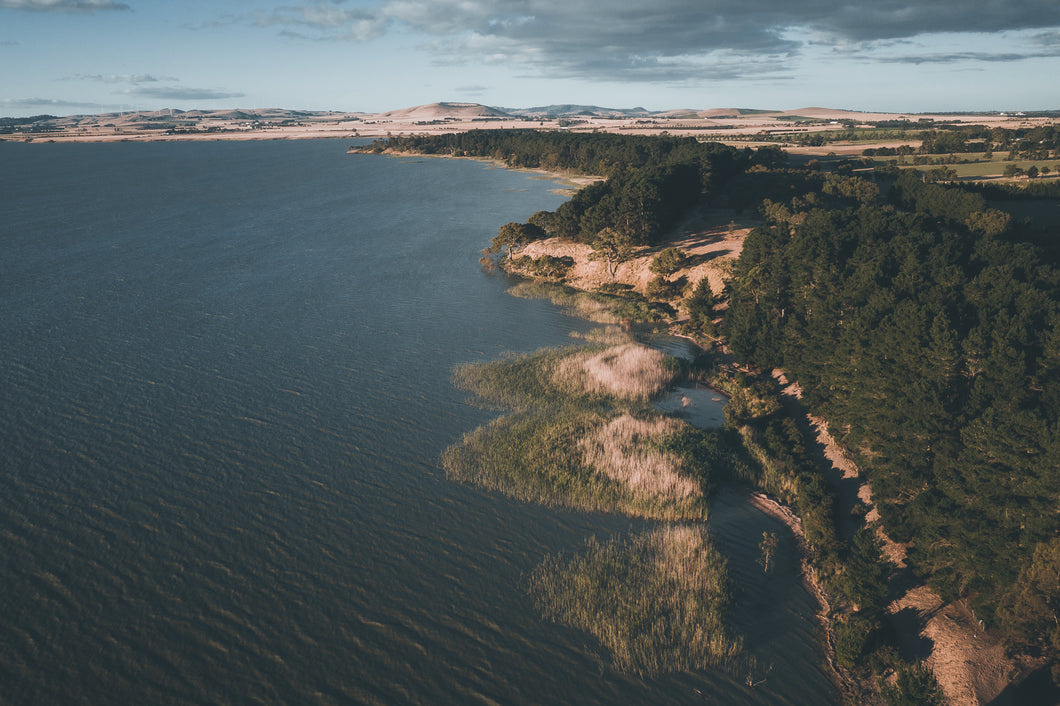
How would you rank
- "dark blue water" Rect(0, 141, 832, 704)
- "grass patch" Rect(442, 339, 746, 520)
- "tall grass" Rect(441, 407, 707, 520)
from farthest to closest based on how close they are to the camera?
"grass patch" Rect(442, 339, 746, 520)
"tall grass" Rect(441, 407, 707, 520)
"dark blue water" Rect(0, 141, 832, 704)

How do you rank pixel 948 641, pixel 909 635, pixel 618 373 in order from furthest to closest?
pixel 618 373 < pixel 909 635 < pixel 948 641

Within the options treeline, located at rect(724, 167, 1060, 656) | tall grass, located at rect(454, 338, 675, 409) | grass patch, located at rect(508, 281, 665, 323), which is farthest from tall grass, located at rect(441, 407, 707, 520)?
grass patch, located at rect(508, 281, 665, 323)

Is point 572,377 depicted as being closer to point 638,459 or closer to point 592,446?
point 592,446

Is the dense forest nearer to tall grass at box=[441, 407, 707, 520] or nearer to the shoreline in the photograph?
the shoreline

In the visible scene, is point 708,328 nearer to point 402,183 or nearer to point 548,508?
point 548,508

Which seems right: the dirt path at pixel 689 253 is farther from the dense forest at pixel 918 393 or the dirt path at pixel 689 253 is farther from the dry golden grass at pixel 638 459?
the dry golden grass at pixel 638 459

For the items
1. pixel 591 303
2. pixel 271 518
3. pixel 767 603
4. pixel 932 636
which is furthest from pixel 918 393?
pixel 591 303

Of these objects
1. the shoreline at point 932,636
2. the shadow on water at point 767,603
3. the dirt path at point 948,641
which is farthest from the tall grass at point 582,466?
the dirt path at point 948,641
